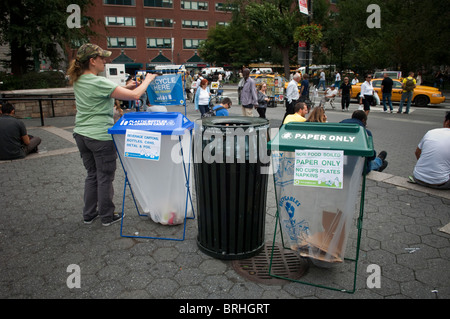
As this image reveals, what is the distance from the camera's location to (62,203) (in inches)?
176

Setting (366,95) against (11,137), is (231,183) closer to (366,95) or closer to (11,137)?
(11,137)

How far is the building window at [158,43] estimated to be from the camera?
183ft

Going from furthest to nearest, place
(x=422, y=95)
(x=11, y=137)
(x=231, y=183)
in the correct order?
(x=422, y=95) → (x=11, y=137) → (x=231, y=183)

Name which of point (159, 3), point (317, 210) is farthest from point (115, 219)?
point (159, 3)

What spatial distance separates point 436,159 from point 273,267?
10.5ft

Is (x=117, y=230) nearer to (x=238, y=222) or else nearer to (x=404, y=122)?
(x=238, y=222)

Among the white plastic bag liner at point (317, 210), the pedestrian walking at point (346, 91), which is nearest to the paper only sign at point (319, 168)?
the white plastic bag liner at point (317, 210)

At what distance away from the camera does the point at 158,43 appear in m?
56.3

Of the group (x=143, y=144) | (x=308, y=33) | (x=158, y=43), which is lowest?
(x=143, y=144)

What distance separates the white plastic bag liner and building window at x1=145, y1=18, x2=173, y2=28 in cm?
5819

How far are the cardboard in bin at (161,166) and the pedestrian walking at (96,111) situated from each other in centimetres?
19

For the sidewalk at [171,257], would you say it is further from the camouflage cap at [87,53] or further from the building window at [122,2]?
the building window at [122,2]
